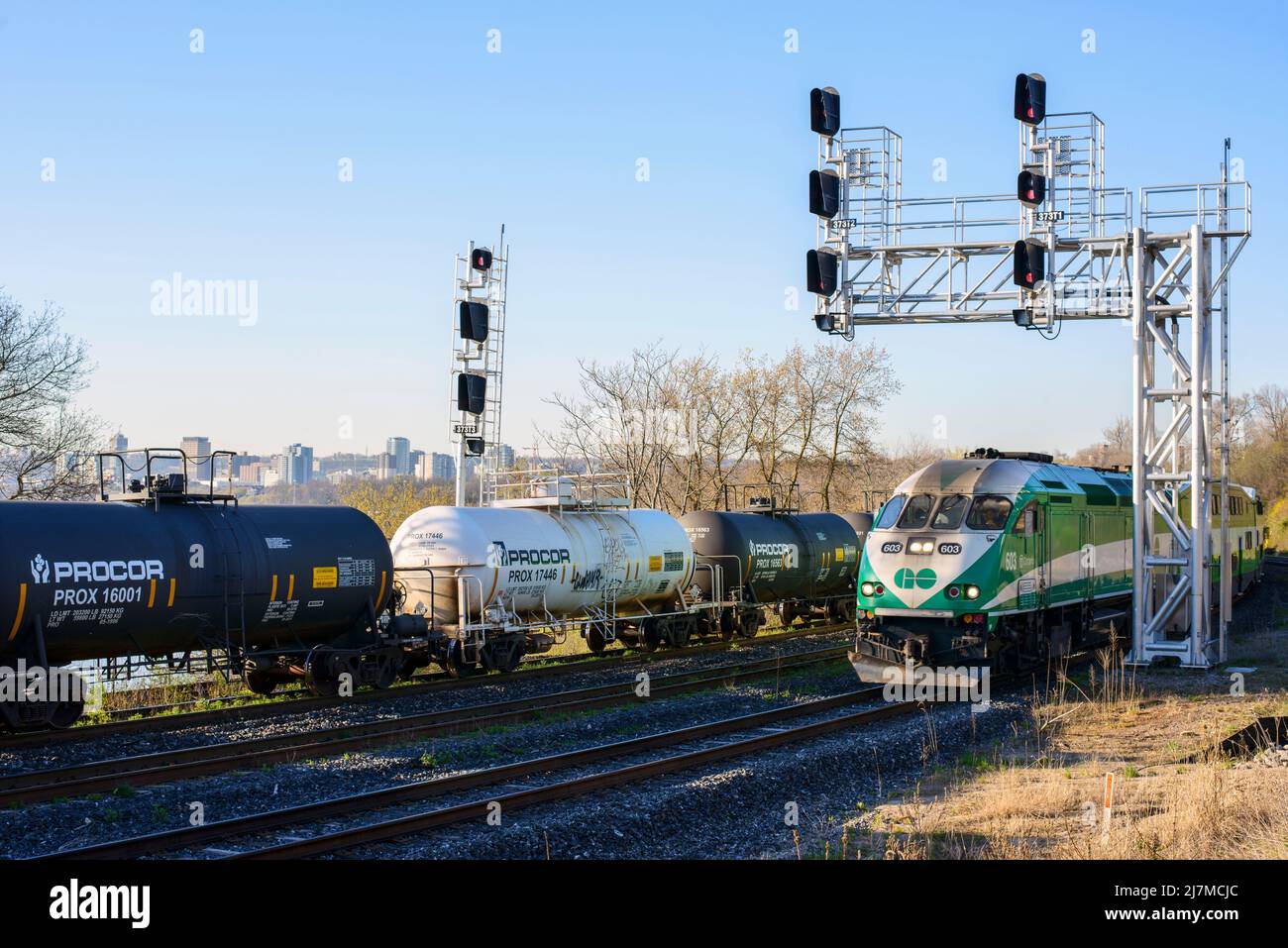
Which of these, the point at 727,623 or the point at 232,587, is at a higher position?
the point at 232,587

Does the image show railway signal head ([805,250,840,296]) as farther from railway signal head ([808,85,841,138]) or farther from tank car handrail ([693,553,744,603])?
tank car handrail ([693,553,744,603])

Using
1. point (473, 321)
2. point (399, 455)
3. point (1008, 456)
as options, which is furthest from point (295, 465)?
point (1008, 456)

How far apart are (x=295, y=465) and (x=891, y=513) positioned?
255 ft

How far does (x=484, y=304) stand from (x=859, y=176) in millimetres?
9871

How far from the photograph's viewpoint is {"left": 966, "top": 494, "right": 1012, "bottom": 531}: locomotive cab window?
19000mm

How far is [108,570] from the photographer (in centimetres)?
1596

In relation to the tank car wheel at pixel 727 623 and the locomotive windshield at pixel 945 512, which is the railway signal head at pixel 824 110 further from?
the tank car wheel at pixel 727 623

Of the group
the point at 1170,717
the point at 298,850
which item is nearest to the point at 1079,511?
the point at 1170,717

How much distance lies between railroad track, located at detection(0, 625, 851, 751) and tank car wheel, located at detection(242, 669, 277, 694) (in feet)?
2.56

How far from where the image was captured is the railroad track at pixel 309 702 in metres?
15.7

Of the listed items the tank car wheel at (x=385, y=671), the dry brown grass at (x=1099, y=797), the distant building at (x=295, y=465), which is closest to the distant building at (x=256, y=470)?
the distant building at (x=295, y=465)

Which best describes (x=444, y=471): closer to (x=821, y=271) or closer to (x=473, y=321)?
(x=473, y=321)

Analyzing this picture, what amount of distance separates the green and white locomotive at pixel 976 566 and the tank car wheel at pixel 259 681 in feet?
32.1
